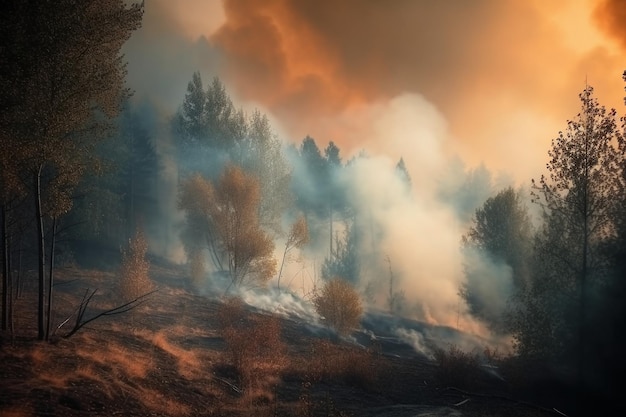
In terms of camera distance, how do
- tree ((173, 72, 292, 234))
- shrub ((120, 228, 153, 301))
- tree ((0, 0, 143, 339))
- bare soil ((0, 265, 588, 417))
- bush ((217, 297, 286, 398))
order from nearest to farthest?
1. bare soil ((0, 265, 588, 417))
2. tree ((0, 0, 143, 339))
3. bush ((217, 297, 286, 398))
4. shrub ((120, 228, 153, 301))
5. tree ((173, 72, 292, 234))

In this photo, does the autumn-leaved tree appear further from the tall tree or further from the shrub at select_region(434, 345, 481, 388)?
the tall tree

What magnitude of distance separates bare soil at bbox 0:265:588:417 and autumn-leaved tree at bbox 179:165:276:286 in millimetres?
6362

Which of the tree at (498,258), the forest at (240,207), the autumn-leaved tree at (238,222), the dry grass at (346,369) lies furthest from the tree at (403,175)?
the dry grass at (346,369)

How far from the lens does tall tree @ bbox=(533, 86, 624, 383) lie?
64.0ft

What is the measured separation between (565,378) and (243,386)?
56.7 ft

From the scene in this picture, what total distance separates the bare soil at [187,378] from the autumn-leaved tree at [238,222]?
636 cm

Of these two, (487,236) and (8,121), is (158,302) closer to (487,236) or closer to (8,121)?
(8,121)

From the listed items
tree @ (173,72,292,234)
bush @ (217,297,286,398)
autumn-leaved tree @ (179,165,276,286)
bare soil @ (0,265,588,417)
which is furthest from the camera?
tree @ (173,72,292,234)

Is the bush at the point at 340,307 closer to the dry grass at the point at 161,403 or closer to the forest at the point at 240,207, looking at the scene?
the forest at the point at 240,207

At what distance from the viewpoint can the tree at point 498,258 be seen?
38875mm

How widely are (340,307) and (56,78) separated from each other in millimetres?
22656

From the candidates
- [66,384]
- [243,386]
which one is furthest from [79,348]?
[243,386]

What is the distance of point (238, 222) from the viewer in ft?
117

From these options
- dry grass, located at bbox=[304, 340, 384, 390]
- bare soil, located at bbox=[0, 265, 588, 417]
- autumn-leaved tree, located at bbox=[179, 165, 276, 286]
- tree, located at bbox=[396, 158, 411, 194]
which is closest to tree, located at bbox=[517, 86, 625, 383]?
bare soil, located at bbox=[0, 265, 588, 417]
